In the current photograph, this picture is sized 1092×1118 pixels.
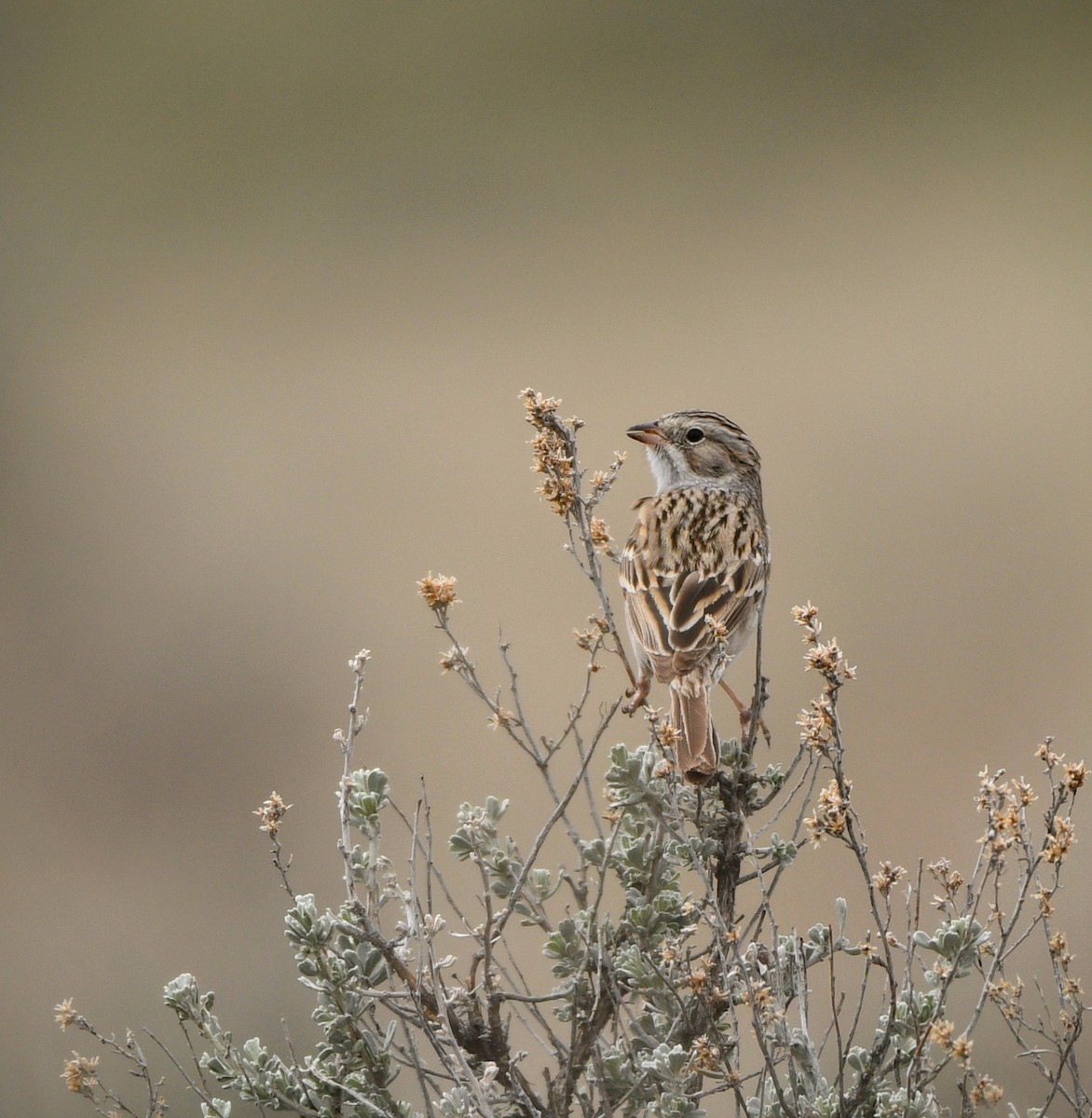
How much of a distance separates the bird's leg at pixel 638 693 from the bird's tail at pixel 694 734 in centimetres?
10

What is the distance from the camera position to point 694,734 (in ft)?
10.8

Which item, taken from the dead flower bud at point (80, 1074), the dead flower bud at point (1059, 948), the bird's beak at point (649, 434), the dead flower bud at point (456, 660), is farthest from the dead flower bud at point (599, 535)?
the bird's beak at point (649, 434)

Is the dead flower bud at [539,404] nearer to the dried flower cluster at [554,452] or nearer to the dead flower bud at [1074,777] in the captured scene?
the dried flower cluster at [554,452]

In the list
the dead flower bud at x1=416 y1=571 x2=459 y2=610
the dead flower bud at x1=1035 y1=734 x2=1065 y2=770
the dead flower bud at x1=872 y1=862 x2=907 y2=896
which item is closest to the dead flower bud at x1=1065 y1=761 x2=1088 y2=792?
the dead flower bud at x1=1035 y1=734 x2=1065 y2=770

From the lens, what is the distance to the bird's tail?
3.06 metres

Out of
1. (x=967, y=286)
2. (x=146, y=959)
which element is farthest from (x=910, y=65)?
(x=146, y=959)

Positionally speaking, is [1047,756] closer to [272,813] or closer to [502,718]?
[502,718]

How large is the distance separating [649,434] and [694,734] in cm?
220

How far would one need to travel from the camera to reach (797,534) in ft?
36.9

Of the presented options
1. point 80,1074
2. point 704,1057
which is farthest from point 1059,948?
point 80,1074

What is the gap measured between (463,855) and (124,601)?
9.55 meters

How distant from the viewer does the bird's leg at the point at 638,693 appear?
11.2 ft

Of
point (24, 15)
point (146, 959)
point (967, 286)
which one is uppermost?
point (24, 15)

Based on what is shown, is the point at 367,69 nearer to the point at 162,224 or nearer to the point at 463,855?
the point at 162,224
